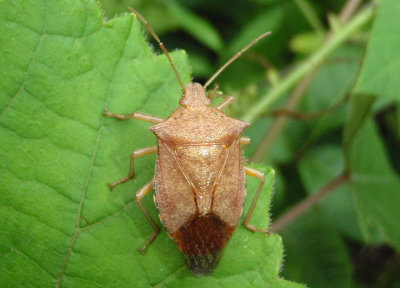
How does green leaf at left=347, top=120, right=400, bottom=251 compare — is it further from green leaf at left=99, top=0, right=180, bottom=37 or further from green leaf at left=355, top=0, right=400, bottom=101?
green leaf at left=99, top=0, right=180, bottom=37

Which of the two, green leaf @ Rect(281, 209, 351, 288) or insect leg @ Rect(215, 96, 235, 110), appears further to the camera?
green leaf @ Rect(281, 209, 351, 288)

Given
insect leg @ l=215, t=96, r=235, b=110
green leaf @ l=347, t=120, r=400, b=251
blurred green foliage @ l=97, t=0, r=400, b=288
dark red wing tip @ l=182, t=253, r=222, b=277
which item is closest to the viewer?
dark red wing tip @ l=182, t=253, r=222, b=277

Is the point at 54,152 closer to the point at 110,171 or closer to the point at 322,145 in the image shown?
the point at 110,171

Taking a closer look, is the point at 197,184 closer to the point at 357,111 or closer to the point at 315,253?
the point at 357,111

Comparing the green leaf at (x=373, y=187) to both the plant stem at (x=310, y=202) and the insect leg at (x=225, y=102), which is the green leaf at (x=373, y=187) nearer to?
the plant stem at (x=310, y=202)

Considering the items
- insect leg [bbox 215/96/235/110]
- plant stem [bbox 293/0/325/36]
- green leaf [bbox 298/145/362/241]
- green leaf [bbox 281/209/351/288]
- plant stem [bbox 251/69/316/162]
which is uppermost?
plant stem [bbox 293/0/325/36]

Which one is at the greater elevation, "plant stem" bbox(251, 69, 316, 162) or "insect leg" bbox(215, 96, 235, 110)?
"insect leg" bbox(215, 96, 235, 110)

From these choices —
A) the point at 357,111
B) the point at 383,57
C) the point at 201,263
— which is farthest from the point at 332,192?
the point at 201,263

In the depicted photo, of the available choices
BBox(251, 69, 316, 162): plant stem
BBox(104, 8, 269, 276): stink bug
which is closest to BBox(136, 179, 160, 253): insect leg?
BBox(104, 8, 269, 276): stink bug

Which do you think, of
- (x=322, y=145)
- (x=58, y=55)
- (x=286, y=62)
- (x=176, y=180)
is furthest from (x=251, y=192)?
(x=286, y=62)
